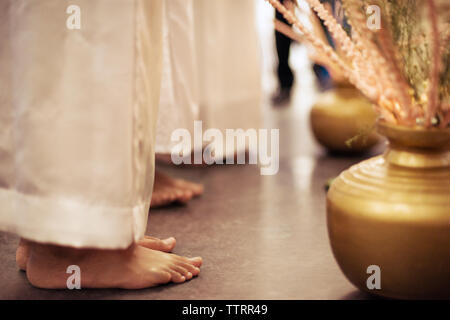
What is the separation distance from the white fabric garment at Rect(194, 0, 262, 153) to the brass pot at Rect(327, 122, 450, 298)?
1027 millimetres

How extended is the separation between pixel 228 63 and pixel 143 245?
925 mm

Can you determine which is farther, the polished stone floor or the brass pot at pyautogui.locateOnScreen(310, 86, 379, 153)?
the brass pot at pyautogui.locateOnScreen(310, 86, 379, 153)

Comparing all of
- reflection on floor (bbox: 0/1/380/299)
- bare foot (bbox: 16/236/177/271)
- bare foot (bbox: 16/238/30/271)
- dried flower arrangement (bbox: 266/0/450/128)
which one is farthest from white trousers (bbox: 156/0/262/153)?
dried flower arrangement (bbox: 266/0/450/128)

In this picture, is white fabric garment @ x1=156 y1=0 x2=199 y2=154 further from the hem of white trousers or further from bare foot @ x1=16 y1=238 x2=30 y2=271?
the hem of white trousers

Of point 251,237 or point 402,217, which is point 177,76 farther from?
point 402,217

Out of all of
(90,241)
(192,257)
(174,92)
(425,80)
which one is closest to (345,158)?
(174,92)

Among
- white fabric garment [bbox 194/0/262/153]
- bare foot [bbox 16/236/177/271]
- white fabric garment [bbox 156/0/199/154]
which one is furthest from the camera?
white fabric garment [bbox 194/0/262/153]

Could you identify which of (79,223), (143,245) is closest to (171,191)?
(143,245)

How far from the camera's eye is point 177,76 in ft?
5.75

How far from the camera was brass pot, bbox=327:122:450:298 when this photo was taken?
1.01 meters

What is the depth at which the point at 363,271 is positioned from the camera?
107 cm

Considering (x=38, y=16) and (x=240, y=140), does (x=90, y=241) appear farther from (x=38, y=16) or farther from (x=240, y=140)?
(x=240, y=140)

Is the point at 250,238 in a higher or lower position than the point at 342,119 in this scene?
lower
